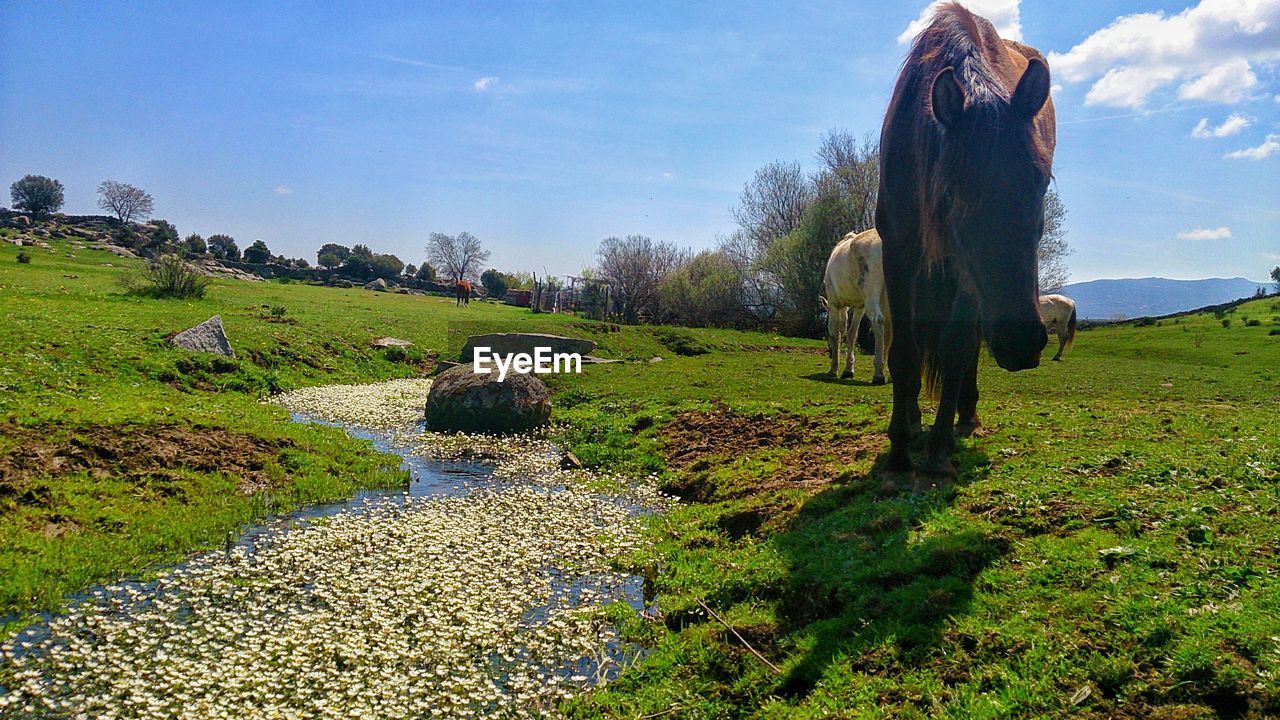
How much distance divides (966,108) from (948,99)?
124 mm

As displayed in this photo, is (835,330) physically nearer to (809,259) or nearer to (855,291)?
(855,291)

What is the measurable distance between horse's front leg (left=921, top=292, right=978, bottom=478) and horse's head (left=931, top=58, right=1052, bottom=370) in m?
0.61

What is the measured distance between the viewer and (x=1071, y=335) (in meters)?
21.0

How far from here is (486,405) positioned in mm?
10281

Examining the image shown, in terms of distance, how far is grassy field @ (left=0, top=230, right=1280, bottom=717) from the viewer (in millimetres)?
2904

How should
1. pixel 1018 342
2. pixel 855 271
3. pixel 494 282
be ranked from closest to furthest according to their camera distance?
pixel 1018 342 < pixel 855 271 < pixel 494 282

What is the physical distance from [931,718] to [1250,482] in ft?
10.3

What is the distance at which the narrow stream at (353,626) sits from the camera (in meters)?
3.48

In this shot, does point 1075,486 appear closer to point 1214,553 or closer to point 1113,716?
point 1214,553

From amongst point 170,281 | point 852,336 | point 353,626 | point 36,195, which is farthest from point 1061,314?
point 36,195


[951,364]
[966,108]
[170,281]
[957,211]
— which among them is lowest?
[951,364]

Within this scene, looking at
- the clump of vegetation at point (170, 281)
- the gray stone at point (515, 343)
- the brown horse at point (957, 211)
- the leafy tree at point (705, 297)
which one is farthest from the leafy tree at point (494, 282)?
the brown horse at point (957, 211)

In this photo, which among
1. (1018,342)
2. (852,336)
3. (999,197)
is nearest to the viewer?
(1018,342)

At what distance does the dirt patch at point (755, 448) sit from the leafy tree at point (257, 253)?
216ft
